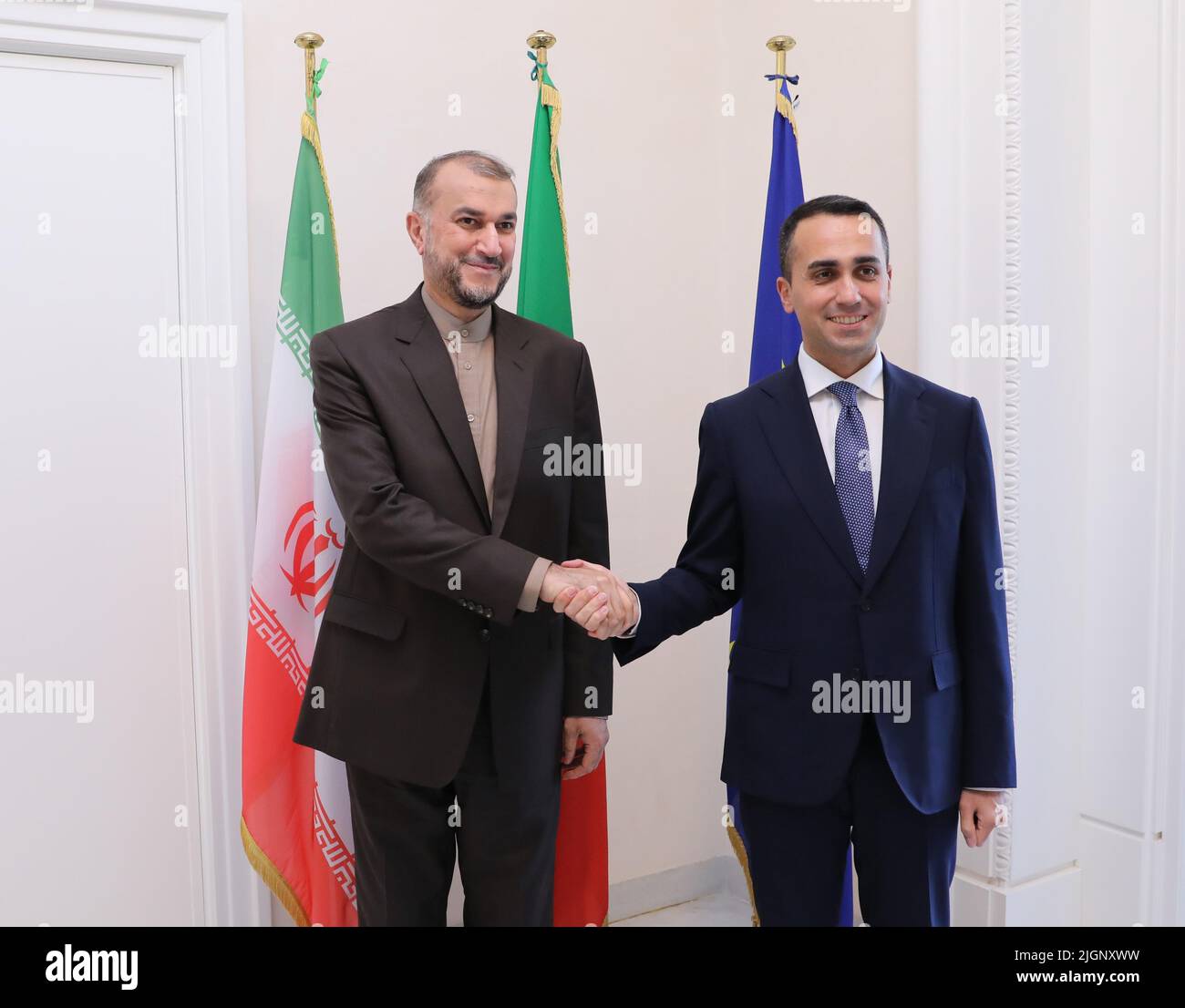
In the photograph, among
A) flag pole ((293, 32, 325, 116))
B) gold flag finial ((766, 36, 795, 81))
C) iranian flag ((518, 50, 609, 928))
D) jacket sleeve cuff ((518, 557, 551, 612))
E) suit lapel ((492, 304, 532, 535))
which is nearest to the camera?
jacket sleeve cuff ((518, 557, 551, 612))

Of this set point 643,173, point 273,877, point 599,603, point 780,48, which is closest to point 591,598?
point 599,603

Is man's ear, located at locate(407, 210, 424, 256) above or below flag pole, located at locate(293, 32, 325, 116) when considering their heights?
below

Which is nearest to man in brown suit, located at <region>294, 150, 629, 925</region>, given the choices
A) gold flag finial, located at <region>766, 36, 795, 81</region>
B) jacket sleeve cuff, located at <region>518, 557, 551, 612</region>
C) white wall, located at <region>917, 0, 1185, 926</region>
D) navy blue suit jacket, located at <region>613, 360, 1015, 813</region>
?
jacket sleeve cuff, located at <region>518, 557, 551, 612</region>

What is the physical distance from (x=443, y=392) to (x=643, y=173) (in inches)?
65.4

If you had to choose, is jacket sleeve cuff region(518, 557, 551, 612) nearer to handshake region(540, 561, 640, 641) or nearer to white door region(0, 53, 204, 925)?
handshake region(540, 561, 640, 641)

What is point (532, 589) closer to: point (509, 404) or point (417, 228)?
point (509, 404)

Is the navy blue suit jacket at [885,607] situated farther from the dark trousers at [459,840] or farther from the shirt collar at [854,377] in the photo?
the dark trousers at [459,840]

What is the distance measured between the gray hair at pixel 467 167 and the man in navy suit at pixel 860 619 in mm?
635

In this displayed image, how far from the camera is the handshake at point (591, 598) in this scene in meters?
1.96

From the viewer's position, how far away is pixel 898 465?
1884 millimetres

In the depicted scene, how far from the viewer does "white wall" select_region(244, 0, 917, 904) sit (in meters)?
2.88

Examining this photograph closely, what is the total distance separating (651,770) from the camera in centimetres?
349

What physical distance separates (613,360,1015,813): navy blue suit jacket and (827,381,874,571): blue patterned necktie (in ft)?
0.12

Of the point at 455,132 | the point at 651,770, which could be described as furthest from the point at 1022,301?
the point at 651,770
